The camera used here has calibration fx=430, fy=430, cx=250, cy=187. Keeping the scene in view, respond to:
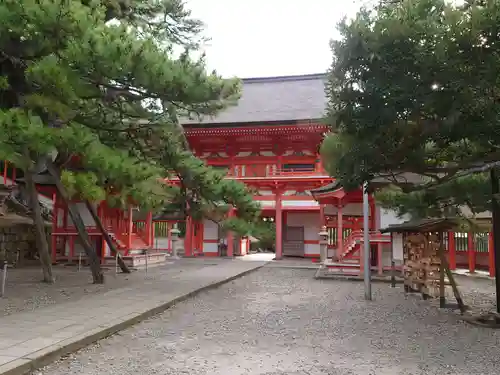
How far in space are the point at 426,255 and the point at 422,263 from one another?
13.9 inches

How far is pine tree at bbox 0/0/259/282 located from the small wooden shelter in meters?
4.09

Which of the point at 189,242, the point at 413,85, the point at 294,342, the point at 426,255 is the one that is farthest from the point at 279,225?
Answer: the point at 413,85

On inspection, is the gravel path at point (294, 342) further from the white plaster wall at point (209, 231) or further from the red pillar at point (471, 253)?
the white plaster wall at point (209, 231)

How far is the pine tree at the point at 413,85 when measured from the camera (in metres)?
5.29

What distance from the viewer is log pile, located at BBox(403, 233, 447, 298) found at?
9.21m

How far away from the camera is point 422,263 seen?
963 cm

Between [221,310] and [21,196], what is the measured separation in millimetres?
13026

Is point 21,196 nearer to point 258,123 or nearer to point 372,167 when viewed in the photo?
point 258,123

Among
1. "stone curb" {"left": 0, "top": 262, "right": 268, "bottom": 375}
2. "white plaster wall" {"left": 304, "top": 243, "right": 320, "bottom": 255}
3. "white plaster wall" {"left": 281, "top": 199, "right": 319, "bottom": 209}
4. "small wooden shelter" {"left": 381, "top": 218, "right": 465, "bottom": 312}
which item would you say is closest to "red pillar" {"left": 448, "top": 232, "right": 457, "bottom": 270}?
"white plaster wall" {"left": 281, "top": 199, "right": 319, "bottom": 209}

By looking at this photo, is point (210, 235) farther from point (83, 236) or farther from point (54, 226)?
point (83, 236)

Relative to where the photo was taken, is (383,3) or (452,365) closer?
(452,365)

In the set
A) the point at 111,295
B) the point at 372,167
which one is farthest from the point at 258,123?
the point at 372,167

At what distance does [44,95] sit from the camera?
24.8 feet

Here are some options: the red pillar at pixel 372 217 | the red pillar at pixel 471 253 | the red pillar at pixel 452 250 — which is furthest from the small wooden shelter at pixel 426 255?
the red pillar at pixel 452 250
